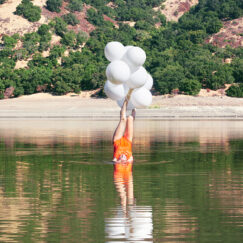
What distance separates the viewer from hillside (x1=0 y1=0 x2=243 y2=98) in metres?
101

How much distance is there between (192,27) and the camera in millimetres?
147000

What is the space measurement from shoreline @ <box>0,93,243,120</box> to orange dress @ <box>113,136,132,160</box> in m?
44.9

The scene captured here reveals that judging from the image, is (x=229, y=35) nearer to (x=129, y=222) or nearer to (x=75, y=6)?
(x=75, y=6)

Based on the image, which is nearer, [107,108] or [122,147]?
[122,147]

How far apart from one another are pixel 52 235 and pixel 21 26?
131277 millimetres

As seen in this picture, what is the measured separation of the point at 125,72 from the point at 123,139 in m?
2.47

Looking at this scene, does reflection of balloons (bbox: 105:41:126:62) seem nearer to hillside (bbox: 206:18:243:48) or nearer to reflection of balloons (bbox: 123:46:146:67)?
reflection of balloons (bbox: 123:46:146:67)

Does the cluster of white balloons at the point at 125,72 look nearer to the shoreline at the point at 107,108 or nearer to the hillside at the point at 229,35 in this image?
the shoreline at the point at 107,108

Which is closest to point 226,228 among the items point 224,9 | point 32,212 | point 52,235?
point 52,235

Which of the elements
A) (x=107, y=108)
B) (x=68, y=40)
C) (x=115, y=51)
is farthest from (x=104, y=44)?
(x=115, y=51)

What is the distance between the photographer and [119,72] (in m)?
21.7

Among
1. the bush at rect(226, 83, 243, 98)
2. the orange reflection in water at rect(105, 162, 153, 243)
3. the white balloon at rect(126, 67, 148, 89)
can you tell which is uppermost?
the bush at rect(226, 83, 243, 98)

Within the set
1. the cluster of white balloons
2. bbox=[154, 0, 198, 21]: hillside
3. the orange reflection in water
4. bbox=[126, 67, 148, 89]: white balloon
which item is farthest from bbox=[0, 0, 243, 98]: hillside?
the orange reflection in water

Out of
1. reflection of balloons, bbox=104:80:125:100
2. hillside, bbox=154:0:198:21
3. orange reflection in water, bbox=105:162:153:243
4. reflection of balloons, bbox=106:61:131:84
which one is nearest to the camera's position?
orange reflection in water, bbox=105:162:153:243
